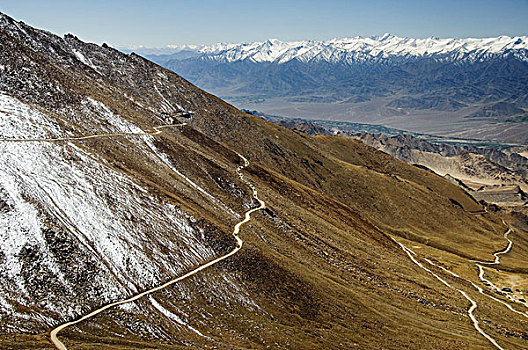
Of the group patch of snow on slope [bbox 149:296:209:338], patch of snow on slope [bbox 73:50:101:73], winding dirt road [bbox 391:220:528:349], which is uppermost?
patch of snow on slope [bbox 73:50:101:73]

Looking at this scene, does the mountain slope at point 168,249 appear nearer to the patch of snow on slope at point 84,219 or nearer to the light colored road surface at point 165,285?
the patch of snow on slope at point 84,219

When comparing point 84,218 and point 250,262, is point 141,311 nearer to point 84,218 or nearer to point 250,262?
point 84,218

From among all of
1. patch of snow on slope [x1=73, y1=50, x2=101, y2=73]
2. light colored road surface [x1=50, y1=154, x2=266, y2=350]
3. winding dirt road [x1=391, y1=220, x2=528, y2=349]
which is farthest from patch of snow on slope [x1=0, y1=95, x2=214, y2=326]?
patch of snow on slope [x1=73, y1=50, x2=101, y2=73]

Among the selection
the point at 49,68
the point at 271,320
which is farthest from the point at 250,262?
the point at 49,68

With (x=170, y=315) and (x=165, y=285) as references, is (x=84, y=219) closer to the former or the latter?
(x=165, y=285)

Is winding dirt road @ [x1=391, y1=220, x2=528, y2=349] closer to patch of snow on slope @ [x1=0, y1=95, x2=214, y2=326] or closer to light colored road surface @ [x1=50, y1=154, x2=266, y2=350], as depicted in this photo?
light colored road surface @ [x1=50, y1=154, x2=266, y2=350]

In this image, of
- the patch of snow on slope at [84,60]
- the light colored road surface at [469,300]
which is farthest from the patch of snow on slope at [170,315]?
the patch of snow on slope at [84,60]

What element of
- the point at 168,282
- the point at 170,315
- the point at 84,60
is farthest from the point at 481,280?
the point at 84,60

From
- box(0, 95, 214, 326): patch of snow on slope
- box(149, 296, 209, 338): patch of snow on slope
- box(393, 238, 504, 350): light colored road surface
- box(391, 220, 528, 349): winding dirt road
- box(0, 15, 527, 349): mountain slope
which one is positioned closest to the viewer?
box(0, 15, 527, 349): mountain slope
